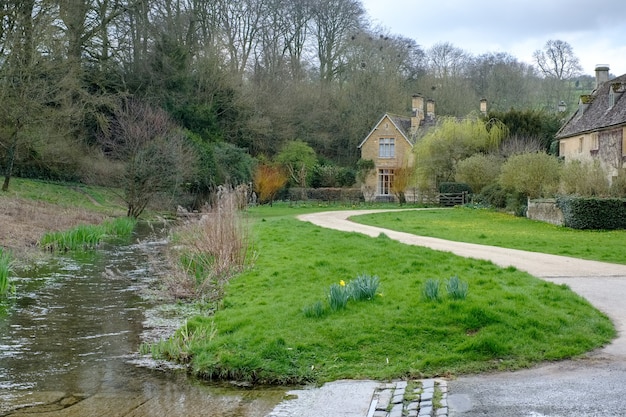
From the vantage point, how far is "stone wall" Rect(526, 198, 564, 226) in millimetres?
27272

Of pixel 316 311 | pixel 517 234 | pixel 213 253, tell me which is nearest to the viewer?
pixel 316 311

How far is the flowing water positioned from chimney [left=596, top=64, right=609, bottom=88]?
3614cm

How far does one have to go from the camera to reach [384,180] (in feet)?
181

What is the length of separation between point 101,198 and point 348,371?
30468 millimetres

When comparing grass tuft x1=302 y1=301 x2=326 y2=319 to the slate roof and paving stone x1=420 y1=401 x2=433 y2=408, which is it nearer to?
paving stone x1=420 y1=401 x2=433 y2=408

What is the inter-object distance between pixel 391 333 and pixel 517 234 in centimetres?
1527

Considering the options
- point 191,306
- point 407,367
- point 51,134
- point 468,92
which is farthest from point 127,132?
point 468,92

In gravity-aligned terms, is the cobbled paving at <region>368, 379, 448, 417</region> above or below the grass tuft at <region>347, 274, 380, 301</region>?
below

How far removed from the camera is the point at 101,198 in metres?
35.7

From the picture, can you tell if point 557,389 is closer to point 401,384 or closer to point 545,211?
point 401,384

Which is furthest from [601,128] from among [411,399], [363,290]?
[411,399]

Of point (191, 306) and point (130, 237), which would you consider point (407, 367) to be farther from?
point (130, 237)

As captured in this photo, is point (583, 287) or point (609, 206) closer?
point (583, 287)

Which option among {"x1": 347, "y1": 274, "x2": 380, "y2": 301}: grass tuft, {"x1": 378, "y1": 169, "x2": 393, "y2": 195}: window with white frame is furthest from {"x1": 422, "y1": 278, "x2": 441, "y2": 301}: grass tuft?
{"x1": 378, "y1": 169, "x2": 393, "y2": 195}: window with white frame
